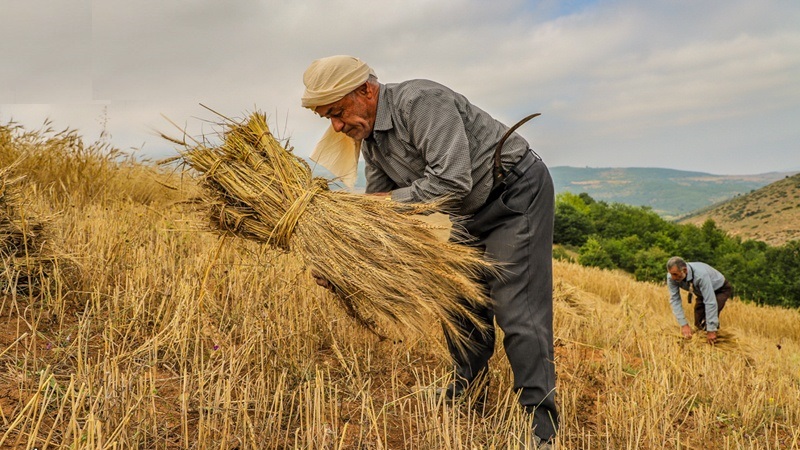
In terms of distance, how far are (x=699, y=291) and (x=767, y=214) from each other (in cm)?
6938

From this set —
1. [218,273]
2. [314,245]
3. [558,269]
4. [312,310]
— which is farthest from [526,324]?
[558,269]

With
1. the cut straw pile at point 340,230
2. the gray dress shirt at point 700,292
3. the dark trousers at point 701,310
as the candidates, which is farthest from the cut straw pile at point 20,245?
the dark trousers at point 701,310

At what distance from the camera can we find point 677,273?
8.12 metres

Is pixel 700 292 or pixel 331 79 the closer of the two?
pixel 331 79

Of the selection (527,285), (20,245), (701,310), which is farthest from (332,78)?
(701,310)

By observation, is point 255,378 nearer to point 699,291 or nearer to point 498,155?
point 498,155

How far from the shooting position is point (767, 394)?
162 inches

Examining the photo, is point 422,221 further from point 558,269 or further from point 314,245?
point 558,269

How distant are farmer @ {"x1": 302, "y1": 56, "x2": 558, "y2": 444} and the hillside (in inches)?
2479

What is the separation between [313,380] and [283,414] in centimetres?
38

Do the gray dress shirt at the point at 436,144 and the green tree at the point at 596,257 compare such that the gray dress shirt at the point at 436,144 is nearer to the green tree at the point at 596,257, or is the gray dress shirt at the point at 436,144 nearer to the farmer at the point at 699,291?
the farmer at the point at 699,291

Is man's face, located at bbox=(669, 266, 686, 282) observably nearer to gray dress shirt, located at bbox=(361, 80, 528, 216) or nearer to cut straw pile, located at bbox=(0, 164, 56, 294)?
gray dress shirt, located at bbox=(361, 80, 528, 216)

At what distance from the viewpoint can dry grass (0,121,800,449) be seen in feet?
7.15

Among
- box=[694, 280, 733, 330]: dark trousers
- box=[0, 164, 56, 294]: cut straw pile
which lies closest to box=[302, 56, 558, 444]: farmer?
box=[0, 164, 56, 294]: cut straw pile
